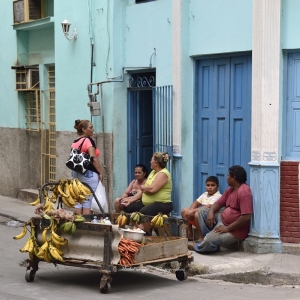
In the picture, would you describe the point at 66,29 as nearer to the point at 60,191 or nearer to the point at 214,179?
the point at 214,179

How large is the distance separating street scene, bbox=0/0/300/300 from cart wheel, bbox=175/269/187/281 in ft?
0.06

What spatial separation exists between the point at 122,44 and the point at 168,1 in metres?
1.49

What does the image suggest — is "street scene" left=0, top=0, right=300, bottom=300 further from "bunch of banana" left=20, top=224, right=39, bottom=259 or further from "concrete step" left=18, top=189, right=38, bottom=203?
"concrete step" left=18, top=189, right=38, bottom=203

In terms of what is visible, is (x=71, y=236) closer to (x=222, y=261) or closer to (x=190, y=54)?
(x=222, y=261)

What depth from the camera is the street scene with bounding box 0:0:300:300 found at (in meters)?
8.50

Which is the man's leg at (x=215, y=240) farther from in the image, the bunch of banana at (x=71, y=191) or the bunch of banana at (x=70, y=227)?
the bunch of banana at (x=70, y=227)

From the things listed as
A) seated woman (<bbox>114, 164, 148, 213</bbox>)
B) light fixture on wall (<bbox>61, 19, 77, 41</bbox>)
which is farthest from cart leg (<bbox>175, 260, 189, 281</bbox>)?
light fixture on wall (<bbox>61, 19, 77, 41</bbox>)

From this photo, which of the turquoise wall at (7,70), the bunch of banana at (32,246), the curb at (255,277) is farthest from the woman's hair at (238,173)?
the turquoise wall at (7,70)

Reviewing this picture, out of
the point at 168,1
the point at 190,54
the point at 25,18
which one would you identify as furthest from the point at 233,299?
the point at 25,18

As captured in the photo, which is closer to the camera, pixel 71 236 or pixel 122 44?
pixel 71 236

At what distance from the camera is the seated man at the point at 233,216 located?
397 inches

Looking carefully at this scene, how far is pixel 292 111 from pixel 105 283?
3669 mm

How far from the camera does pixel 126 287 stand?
852 centimetres

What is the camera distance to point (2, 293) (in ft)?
26.8
